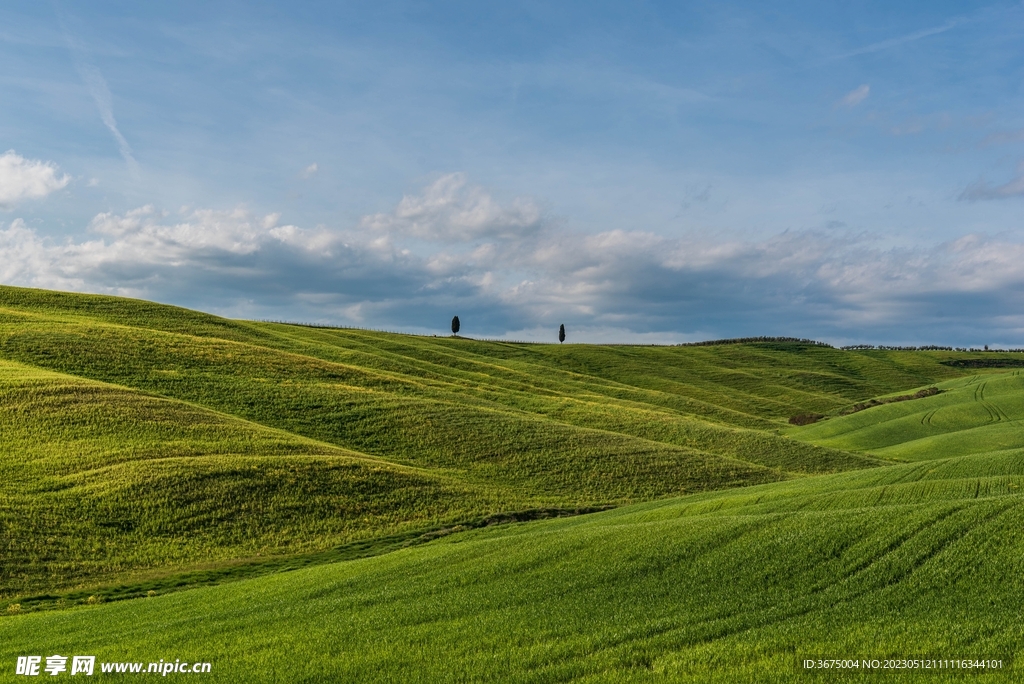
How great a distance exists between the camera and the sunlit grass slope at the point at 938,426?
190ft

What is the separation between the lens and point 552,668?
44.0 feet

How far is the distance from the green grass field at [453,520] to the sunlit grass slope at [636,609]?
0.08m

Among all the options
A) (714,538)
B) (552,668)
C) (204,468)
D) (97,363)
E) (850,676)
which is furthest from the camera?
(97,363)

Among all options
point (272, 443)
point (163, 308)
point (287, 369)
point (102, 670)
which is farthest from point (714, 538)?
point (163, 308)

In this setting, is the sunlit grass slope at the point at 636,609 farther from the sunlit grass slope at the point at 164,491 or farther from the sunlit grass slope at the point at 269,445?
the sunlit grass slope at the point at 269,445

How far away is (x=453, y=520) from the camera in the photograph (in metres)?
38.6

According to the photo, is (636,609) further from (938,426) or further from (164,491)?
(938,426)

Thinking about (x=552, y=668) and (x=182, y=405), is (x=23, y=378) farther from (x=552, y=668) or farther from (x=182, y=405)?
(x=552, y=668)

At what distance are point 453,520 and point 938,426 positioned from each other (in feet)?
179

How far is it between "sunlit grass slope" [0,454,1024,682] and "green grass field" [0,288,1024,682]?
0.27ft

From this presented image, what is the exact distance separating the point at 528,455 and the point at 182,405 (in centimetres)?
2516

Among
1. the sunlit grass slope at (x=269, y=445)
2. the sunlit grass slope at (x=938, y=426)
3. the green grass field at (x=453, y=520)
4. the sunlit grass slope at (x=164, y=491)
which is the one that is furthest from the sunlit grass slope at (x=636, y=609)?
the sunlit grass slope at (x=938, y=426)

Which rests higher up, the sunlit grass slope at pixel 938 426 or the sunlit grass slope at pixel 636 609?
the sunlit grass slope at pixel 938 426

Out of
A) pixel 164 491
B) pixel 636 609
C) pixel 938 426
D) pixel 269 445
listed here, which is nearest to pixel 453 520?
pixel 269 445
